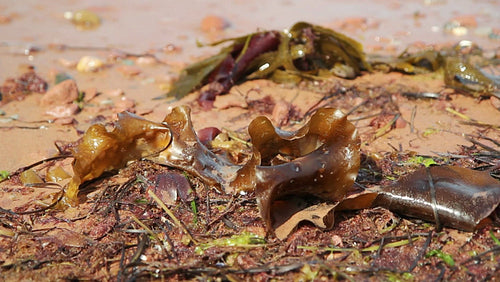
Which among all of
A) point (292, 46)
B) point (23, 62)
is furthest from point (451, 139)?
point (23, 62)

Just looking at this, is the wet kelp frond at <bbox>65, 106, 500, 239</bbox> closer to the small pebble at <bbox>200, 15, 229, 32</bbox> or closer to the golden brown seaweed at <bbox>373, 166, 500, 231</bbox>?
the golden brown seaweed at <bbox>373, 166, 500, 231</bbox>

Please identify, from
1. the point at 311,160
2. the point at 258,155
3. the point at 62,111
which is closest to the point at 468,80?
the point at 311,160

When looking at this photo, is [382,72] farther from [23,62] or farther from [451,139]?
[23,62]

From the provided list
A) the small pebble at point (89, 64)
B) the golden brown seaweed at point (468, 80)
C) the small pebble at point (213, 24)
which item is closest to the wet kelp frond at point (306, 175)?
the golden brown seaweed at point (468, 80)

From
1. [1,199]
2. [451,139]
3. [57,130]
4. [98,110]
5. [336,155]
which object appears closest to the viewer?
[336,155]

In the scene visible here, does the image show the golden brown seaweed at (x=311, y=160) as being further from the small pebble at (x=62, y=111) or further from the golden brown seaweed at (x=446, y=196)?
the small pebble at (x=62, y=111)

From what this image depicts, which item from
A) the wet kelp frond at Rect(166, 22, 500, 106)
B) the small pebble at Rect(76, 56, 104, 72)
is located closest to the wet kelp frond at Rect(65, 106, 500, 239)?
the wet kelp frond at Rect(166, 22, 500, 106)

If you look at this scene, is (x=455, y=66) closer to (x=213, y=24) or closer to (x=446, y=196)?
(x=446, y=196)
